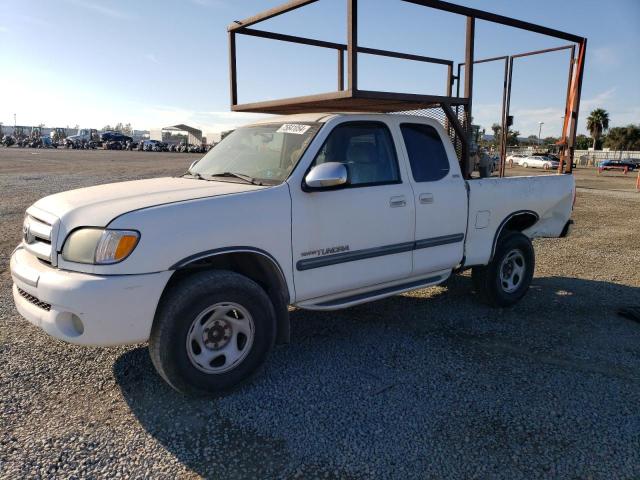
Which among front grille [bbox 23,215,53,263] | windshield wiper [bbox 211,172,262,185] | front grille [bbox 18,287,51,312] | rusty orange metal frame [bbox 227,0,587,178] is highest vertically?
rusty orange metal frame [bbox 227,0,587,178]

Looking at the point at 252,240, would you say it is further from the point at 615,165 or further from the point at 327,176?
the point at 615,165

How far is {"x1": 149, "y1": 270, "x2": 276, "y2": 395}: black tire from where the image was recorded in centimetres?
318

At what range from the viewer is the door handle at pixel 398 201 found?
421 cm

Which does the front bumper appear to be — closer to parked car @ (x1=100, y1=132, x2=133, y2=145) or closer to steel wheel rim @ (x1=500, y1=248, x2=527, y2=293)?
steel wheel rim @ (x1=500, y1=248, x2=527, y2=293)

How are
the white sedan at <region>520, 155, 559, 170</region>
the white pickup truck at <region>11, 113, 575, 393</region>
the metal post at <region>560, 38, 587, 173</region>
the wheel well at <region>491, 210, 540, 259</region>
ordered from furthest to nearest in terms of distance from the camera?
1. the white sedan at <region>520, 155, 559, 170</region>
2. the metal post at <region>560, 38, 587, 173</region>
3. the wheel well at <region>491, 210, 540, 259</region>
4. the white pickup truck at <region>11, 113, 575, 393</region>

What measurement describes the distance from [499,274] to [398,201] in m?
1.75

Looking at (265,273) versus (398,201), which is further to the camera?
(398,201)

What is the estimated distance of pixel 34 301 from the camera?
328 cm

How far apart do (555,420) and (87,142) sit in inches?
2872

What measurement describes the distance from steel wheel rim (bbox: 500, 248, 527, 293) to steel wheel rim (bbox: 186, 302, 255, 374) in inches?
125

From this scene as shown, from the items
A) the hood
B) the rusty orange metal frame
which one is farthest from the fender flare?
the rusty orange metal frame

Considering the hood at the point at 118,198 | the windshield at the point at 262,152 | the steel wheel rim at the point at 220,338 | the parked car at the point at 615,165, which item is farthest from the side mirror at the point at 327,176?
the parked car at the point at 615,165

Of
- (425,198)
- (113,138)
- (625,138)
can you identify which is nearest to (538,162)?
(625,138)

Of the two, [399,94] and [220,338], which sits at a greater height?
[399,94]
